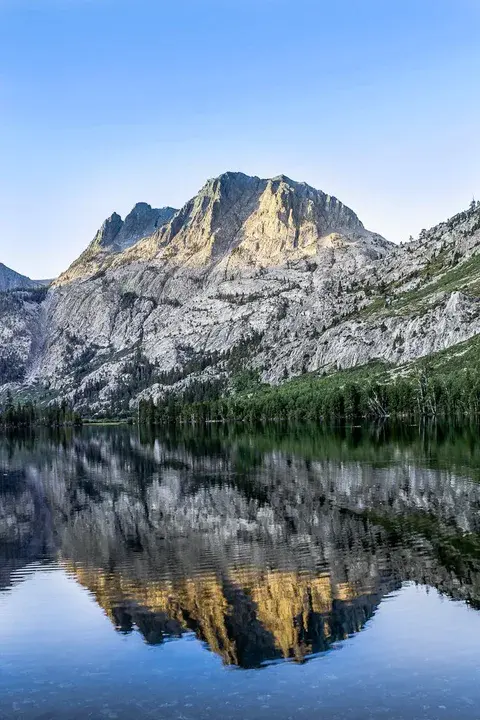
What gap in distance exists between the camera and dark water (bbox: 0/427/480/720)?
1029 inches

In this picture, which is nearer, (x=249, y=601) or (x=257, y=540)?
(x=249, y=601)

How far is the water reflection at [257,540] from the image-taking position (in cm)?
3544

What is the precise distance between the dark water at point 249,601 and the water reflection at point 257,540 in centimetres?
19

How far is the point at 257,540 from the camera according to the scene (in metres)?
54.1

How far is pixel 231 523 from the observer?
62.7 meters

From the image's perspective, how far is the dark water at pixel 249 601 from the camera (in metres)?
26.1

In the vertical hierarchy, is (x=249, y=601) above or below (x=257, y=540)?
above

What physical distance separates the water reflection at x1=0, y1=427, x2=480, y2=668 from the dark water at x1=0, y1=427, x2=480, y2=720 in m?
0.19

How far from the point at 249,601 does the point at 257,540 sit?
16429mm

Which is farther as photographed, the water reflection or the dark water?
the water reflection

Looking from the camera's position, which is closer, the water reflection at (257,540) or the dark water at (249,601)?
the dark water at (249,601)

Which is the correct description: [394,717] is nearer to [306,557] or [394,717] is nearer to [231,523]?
[306,557]

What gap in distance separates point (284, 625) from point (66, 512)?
47971mm

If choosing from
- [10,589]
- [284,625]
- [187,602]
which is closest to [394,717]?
[284,625]
